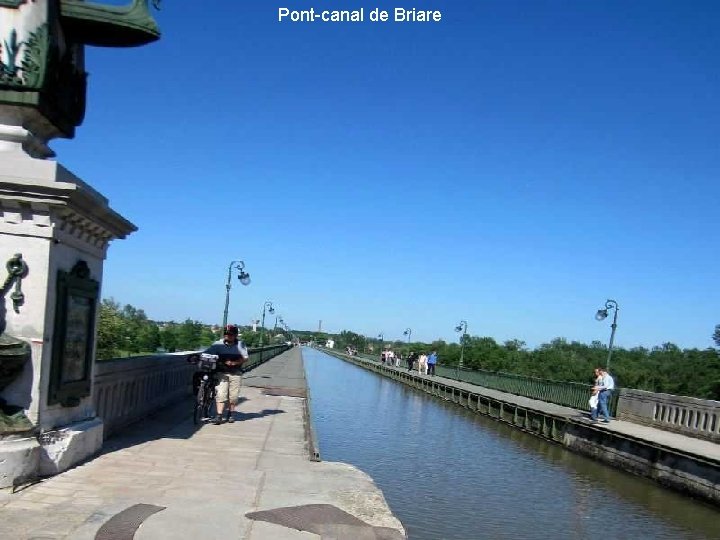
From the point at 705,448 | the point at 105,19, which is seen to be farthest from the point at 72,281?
the point at 705,448

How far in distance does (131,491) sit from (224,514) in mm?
1091

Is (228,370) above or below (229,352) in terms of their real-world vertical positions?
below

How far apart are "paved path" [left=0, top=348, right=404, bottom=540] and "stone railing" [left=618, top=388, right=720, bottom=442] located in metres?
11.5

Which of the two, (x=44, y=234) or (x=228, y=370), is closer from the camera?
(x=44, y=234)

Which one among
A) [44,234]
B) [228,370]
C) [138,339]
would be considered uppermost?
[44,234]

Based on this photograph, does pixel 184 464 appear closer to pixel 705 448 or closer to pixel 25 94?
pixel 25 94

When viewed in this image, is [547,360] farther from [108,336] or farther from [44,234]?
[44,234]

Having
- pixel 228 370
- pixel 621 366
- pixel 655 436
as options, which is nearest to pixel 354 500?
pixel 228 370

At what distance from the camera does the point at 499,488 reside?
14055 millimetres

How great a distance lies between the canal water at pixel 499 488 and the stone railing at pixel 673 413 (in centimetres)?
243

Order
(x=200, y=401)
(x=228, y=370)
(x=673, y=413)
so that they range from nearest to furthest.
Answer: (x=200, y=401), (x=228, y=370), (x=673, y=413)

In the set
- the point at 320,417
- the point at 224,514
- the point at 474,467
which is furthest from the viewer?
the point at 320,417

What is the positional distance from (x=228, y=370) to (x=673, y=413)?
1252 centimetres

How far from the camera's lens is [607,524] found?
11828mm
